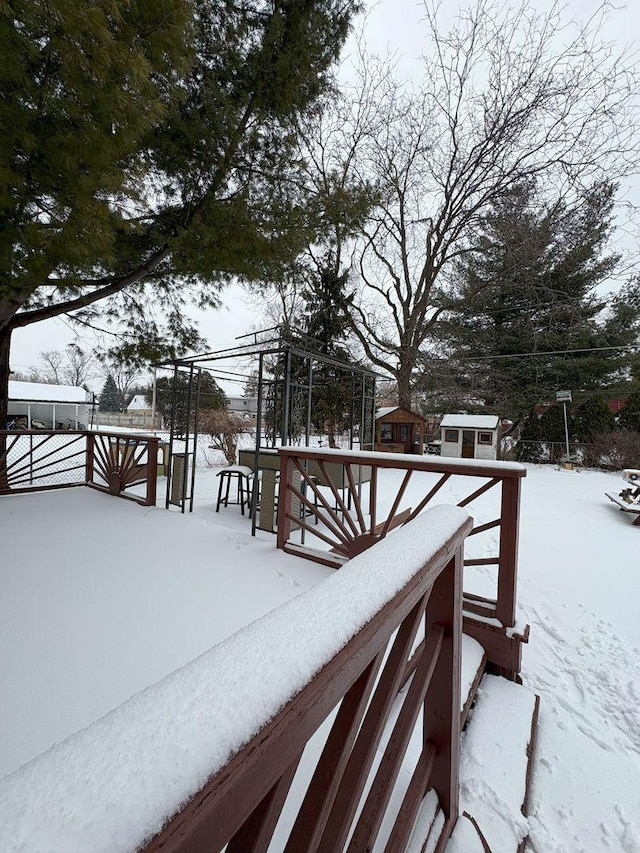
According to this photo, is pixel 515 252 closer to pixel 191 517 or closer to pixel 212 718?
pixel 191 517

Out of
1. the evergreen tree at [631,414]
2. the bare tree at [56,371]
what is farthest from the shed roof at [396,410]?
the bare tree at [56,371]

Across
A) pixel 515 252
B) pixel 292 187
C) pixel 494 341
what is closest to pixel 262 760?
pixel 292 187

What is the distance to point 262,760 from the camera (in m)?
0.41

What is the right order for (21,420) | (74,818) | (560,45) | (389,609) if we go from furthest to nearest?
1. (21,420)
2. (560,45)
3. (389,609)
4. (74,818)

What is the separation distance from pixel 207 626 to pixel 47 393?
24.3m

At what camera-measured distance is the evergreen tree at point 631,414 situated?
12.2 meters

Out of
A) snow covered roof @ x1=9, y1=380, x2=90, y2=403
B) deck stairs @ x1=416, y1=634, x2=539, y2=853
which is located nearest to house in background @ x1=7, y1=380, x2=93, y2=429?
snow covered roof @ x1=9, y1=380, x2=90, y2=403

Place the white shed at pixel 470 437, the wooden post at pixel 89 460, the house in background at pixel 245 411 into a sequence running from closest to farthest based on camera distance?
the wooden post at pixel 89 460, the house in background at pixel 245 411, the white shed at pixel 470 437

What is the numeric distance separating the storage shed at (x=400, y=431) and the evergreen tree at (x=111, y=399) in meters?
24.5

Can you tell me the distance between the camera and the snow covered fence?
0.96 ft

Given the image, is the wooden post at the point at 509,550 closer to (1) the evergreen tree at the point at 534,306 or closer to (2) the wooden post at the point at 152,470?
(2) the wooden post at the point at 152,470

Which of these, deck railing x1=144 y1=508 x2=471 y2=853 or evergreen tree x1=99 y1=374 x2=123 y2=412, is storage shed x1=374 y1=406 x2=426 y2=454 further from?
evergreen tree x1=99 y1=374 x2=123 y2=412

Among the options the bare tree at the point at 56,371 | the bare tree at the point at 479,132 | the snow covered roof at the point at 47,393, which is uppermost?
the bare tree at the point at 479,132

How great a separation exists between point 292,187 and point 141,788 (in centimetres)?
475
